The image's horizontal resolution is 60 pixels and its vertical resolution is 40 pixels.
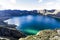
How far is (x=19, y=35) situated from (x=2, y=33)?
36.3 feet

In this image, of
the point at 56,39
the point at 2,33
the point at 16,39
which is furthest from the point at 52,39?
the point at 2,33

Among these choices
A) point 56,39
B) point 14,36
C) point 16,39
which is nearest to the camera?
point 56,39

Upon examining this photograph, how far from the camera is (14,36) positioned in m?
84.5

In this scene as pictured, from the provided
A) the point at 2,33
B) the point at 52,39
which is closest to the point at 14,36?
the point at 2,33

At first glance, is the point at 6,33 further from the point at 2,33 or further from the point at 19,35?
the point at 19,35

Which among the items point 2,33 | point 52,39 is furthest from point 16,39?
point 52,39

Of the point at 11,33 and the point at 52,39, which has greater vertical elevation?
the point at 52,39

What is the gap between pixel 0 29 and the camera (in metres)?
89.9

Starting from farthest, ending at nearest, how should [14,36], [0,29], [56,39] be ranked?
[0,29] → [14,36] → [56,39]

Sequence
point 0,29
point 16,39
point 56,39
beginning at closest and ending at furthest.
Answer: point 56,39 < point 16,39 < point 0,29

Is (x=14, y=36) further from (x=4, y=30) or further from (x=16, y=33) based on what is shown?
(x=4, y=30)

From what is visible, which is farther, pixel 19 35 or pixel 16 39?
pixel 19 35

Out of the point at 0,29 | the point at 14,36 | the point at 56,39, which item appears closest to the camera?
the point at 56,39

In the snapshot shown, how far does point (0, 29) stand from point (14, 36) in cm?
1161
